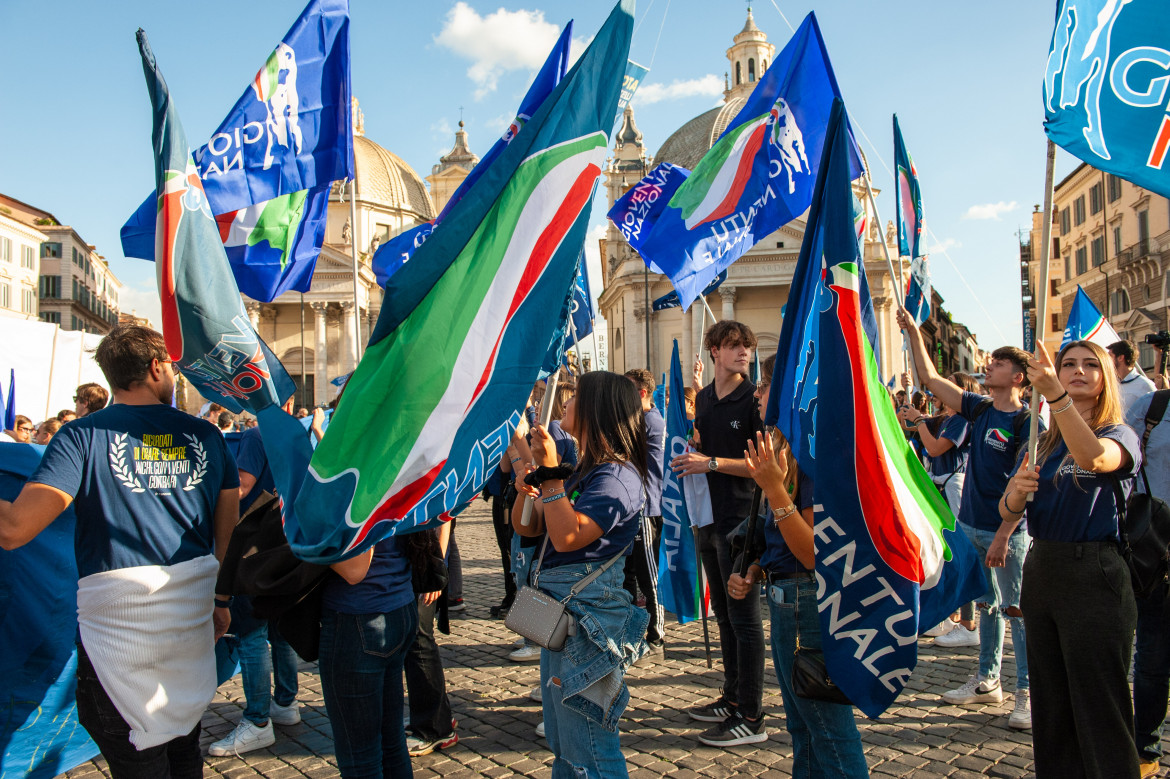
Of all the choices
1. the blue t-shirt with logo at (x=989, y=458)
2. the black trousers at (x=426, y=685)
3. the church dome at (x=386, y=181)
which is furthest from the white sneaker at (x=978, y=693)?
the church dome at (x=386, y=181)

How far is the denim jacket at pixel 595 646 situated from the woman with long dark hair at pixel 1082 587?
175cm

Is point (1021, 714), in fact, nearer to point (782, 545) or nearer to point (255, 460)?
point (782, 545)

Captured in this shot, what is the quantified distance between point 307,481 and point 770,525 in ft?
5.89

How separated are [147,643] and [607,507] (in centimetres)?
164

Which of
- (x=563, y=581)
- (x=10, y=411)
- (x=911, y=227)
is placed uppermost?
(x=911, y=227)

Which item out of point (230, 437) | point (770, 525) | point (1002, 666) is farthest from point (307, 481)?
point (1002, 666)

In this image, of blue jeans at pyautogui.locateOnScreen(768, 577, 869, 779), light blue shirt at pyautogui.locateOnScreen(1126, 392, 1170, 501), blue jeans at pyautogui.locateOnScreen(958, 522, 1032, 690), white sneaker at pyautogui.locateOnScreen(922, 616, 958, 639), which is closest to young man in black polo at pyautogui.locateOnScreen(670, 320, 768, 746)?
blue jeans at pyautogui.locateOnScreen(768, 577, 869, 779)

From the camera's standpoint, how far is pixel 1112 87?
3.05m

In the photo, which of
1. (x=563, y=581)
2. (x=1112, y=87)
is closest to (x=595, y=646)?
(x=563, y=581)

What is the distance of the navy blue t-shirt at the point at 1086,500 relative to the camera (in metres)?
3.38

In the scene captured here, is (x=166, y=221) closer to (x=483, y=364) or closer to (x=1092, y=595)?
(x=483, y=364)

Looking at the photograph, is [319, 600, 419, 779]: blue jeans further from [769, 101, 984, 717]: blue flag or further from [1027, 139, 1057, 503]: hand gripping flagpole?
[1027, 139, 1057, 503]: hand gripping flagpole

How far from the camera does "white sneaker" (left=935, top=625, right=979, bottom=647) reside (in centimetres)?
653

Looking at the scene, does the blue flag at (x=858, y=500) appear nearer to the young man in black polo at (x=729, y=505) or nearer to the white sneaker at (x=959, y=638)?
the young man in black polo at (x=729, y=505)
